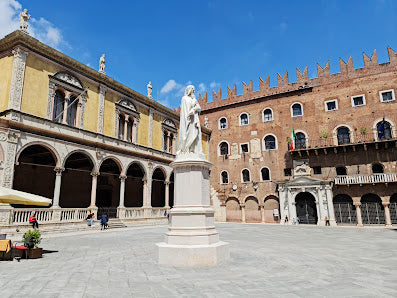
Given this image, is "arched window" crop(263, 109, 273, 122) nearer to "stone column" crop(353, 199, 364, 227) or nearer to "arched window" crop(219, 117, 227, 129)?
"arched window" crop(219, 117, 227, 129)

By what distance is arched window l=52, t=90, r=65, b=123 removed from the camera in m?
16.1

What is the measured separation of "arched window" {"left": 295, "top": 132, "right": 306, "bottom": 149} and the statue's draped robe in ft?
68.3

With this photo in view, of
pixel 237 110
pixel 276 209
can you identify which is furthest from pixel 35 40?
pixel 276 209

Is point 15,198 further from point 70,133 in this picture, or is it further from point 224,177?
point 224,177

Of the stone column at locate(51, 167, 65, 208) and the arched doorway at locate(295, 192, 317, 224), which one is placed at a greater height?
the stone column at locate(51, 167, 65, 208)

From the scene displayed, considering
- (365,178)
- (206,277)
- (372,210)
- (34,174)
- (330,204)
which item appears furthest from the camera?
(330,204)

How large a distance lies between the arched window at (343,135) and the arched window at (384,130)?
7.36 ft

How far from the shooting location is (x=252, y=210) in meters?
26.9

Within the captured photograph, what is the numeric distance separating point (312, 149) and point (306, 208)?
17.3ft

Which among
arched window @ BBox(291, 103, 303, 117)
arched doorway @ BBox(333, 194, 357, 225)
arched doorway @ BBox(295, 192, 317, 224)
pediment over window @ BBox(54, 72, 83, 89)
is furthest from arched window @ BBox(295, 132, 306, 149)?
pediment over window @ BBox(54, 72, 83, 89)

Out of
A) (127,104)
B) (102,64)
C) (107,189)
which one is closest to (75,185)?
(107,189)

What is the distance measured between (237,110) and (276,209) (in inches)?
435

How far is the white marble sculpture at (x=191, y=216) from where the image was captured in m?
5.66

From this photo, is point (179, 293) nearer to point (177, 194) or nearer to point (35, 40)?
point (177, 194)
